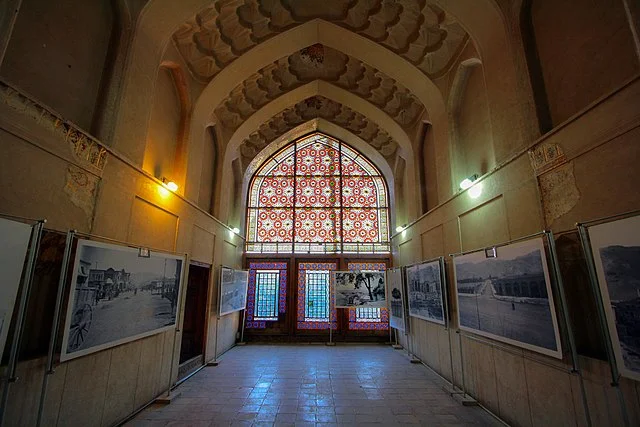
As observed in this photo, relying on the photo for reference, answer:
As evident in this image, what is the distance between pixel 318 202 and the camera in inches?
343

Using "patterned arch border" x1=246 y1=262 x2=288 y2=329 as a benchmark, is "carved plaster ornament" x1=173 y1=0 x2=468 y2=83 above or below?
above

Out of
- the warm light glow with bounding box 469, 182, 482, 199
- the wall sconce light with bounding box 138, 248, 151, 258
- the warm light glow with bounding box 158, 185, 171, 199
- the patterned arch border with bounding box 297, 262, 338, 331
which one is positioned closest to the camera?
the wall sconce light with bounding box 138, 248, 151, 258

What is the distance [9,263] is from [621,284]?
3845mm

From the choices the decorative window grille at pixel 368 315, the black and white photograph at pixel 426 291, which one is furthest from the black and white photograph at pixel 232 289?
the black and white photograph at pixel 426 291

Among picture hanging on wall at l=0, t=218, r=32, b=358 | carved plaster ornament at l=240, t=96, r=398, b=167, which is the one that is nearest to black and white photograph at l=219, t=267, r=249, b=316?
carved plaster ornament at l=240, t=96, r=398, b=167

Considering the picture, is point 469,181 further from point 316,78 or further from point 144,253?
point 316,78

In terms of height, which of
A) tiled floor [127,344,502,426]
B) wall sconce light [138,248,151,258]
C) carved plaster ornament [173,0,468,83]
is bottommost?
tiled floor [127,344,502,426]

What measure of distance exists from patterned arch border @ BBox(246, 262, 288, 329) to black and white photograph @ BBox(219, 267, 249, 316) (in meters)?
0.69

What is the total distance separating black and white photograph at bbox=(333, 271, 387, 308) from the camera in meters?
7.46

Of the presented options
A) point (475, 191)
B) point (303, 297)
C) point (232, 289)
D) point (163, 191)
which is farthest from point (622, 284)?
point (303, 297)

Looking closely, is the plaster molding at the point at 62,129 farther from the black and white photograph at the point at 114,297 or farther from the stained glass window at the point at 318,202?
the stained glass window at the point at 318,202

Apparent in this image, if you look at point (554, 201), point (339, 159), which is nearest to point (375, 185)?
point (339, 159)

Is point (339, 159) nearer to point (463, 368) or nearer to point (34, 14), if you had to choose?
point (463, 368)

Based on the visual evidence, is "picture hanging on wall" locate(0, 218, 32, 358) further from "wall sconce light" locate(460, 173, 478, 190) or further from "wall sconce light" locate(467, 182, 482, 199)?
"wall sconce light" locate(460, 173, 478, 190)
